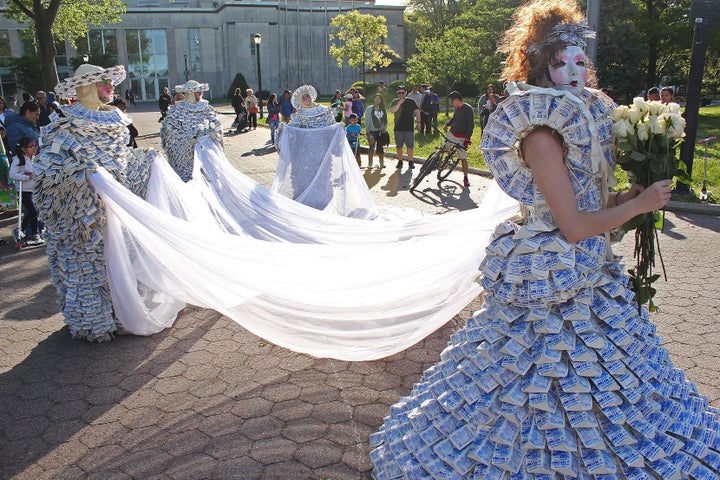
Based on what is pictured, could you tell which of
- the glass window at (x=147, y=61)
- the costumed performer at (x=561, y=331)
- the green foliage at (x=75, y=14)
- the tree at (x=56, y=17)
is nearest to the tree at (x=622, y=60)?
the green foliage at (x=75, y=14)

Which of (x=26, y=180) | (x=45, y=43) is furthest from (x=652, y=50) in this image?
(x=26, y=180)

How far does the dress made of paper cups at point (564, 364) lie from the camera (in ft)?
7.73

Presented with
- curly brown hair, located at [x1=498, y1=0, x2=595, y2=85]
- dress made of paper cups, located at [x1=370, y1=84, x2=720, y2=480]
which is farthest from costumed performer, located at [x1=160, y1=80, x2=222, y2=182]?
dress made of paper cups, located at [x1=370, y1=84, x2=720, y2=480]

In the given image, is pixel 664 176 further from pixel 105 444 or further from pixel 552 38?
pixel 105 444

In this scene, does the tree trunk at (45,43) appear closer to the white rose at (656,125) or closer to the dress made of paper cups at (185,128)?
the dress made of paper cups at (185,128)

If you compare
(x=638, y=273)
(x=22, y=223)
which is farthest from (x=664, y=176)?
(x=22, y=223)

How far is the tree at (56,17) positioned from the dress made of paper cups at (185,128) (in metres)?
11.9

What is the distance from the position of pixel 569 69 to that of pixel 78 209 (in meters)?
3.98

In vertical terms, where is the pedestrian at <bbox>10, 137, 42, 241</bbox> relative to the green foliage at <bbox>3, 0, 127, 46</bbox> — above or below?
below

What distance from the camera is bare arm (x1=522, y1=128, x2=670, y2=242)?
2303mm

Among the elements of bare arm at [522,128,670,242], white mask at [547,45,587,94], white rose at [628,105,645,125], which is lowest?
bare arm at [522,128,670,242]

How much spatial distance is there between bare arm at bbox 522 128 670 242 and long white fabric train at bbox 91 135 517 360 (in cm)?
134

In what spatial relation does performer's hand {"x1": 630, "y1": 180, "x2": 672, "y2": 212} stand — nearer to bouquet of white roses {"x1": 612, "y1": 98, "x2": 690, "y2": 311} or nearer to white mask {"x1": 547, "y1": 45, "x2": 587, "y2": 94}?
bouquet of white roses {"x1": 612, "y1": 98, "x2": 690, "y2": 311}

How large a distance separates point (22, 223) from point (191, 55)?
152 ft
